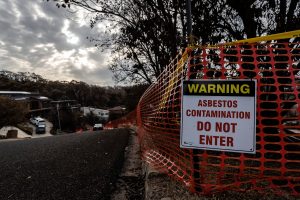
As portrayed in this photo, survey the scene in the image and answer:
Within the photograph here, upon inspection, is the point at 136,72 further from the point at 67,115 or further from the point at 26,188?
the point at 67,115

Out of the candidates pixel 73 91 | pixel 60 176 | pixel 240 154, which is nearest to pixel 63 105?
pixel 73 91

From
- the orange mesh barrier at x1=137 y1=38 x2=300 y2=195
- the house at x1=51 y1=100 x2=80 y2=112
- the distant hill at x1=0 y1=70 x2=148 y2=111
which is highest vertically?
the distant hill at x1=0 y1=70 x2=148 y2=111

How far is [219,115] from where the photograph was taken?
3.76 m

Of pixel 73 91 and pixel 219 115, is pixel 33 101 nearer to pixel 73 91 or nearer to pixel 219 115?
pixel 73 91

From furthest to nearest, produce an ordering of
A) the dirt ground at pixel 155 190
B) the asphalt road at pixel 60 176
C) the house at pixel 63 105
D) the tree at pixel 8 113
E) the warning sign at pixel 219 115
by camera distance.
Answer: the house at pixel 63 105, the tree at pixel 8 113, the asphalt road at pixel 60 176, the dirt ground at pixel 155 190, the warning sign at pixel 219 115

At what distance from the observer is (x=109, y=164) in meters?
6.98

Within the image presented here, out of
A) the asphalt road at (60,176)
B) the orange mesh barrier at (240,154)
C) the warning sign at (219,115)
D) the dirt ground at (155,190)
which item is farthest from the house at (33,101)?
the warning sign at (219,115)

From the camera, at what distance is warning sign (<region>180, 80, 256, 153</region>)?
3.65 meters

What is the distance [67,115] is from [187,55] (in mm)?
80615

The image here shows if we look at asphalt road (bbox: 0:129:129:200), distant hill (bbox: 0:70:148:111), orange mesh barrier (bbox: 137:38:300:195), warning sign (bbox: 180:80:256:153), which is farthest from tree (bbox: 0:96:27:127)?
distant hill (bbox: 0:70:148:111)

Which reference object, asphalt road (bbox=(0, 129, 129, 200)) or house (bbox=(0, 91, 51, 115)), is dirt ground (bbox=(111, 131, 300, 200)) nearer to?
asphalt road (bbox=(0, 129, 129, 200))

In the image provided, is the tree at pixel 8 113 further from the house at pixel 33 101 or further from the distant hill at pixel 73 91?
the distant hill at pixel 73 91

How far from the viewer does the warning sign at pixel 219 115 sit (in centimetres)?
365

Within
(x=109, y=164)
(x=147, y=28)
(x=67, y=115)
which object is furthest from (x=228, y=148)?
(x=67, y=115)
